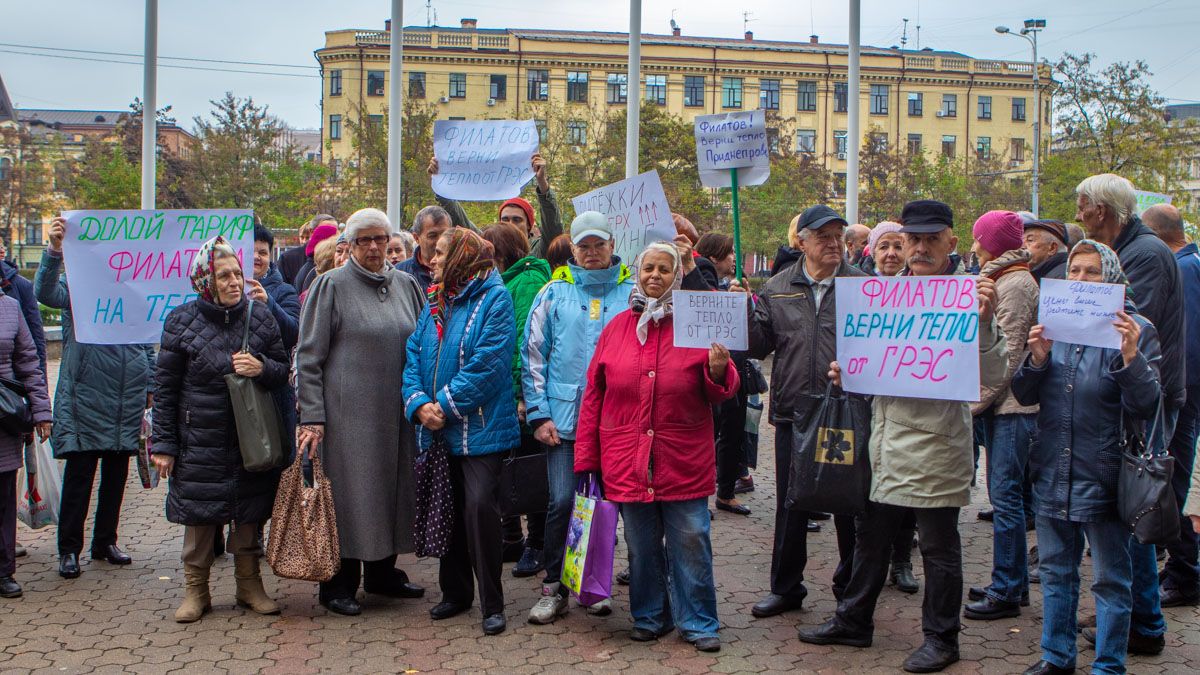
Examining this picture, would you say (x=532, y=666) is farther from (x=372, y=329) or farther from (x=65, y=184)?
(x=65, y=184)

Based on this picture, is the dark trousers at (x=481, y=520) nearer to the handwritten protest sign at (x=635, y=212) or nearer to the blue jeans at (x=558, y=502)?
the blue jeans at (x=558, y=502)

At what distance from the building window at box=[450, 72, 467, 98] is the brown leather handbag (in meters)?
68.4

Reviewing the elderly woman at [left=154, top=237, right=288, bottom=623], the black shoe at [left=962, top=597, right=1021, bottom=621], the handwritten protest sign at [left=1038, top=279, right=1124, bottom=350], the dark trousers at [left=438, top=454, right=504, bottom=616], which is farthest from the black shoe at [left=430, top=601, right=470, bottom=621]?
the handwritten protest sign at [left=1038, top=279, right=1124, bottom=350]

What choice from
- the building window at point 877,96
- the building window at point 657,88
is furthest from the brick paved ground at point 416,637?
the building window at point 877,96

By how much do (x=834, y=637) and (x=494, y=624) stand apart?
176cm

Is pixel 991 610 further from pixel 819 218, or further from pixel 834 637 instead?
pixel 819 218

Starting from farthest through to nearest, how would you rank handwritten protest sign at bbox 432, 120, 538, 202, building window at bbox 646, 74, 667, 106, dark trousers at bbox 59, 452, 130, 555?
building window at bbox 646, 74, 667, 106
handwritten protest sign at bbox 432, 120, 538, 202
dark trousers at bbox 59, 452, 130, 555

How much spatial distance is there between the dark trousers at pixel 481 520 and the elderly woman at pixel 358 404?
1.26 ft

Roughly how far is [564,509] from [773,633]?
4.29 ft

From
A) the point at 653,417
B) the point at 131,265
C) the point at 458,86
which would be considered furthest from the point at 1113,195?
the point at 458,86

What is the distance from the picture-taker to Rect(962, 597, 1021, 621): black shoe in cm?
603

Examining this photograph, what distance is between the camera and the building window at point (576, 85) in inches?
2844

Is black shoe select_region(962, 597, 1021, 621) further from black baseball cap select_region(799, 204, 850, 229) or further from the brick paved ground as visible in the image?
black baseball cap select_region(799, 204, 850, 229)

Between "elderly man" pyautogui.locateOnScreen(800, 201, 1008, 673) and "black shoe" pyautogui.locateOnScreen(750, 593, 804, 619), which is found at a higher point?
"elderly man" pyautogui.locateOnScreen(800, 201, 1008, 673)
